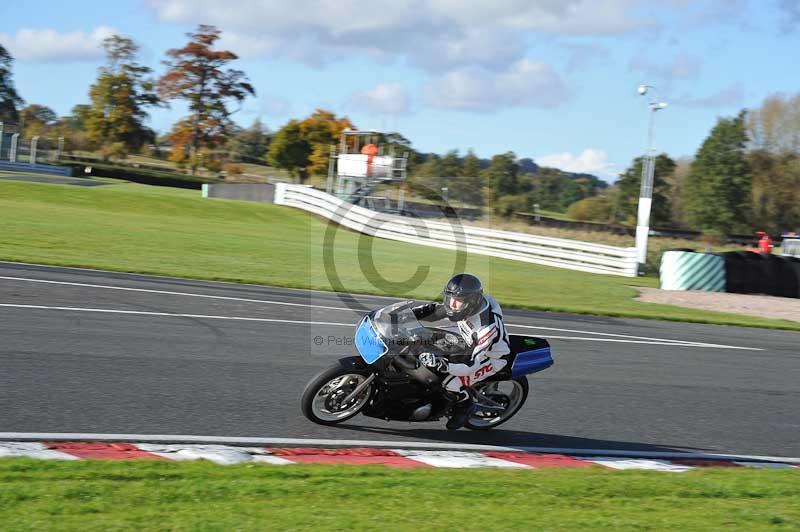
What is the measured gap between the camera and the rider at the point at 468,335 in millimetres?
7180

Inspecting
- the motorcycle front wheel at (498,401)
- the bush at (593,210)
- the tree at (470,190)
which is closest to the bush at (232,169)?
the bush at (593,210)

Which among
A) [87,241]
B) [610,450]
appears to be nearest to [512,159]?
[87,241]

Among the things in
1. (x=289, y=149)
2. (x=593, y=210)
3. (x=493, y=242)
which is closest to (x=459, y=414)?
(x=493, y=242)

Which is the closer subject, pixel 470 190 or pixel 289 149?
pixel 470 190

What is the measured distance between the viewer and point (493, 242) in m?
33.7

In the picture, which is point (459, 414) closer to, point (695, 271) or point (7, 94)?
point (695, 271)

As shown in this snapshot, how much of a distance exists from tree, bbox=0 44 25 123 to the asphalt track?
69157mm

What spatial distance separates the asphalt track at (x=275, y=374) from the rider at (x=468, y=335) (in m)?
0.61

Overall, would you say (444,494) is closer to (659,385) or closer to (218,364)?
(218,364)

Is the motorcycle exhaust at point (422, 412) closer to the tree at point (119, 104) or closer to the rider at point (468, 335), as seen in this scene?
the rider at point (468, 335)

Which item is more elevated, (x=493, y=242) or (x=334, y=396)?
(x=493, y=242)

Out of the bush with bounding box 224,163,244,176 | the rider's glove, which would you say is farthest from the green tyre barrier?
the bush with bounding box 224,163,244,176

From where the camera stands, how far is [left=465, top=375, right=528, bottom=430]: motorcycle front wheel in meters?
8.00

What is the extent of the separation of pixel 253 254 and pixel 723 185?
54.0 m
